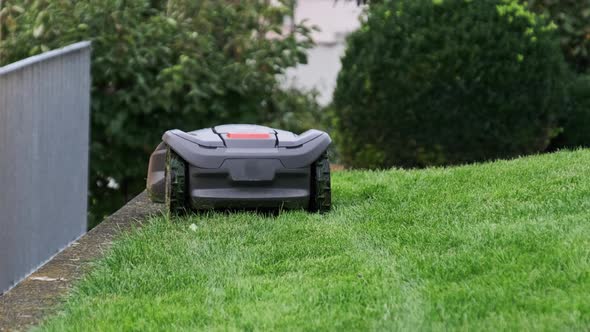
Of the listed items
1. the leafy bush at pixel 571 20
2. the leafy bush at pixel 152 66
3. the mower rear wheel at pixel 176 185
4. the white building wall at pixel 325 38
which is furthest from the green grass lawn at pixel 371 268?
the white building wall at pixel 325 38

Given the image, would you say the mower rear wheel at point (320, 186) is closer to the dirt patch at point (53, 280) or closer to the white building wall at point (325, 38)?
the dirt patch at point (53, 280)

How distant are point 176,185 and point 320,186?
0.85 meters

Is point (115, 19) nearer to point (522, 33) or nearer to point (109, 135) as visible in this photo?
point (109, 135)

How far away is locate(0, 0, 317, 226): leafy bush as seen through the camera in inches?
380

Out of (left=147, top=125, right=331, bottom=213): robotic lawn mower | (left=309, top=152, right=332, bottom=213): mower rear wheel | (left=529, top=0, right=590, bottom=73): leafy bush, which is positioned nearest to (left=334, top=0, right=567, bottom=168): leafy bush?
(left=529, top=0, right=590, bottom=73): leafy bush

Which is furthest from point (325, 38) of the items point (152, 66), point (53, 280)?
point (53, 280)

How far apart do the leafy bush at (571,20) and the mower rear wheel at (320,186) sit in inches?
237

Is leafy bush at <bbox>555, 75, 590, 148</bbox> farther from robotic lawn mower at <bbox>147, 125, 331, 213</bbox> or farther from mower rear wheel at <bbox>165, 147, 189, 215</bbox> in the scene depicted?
mower rear wheel at <bbox>165, 147, 189, 215</bbox>

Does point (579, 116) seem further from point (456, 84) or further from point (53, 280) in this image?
point (53, 280)

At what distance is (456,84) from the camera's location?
9.69m

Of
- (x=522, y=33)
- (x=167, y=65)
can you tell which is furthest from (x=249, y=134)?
(x=522, y=33)

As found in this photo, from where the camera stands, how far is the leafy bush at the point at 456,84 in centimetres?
970

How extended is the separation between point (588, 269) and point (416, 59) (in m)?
5.58

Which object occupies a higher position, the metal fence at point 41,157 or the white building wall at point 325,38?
the metal fence at point 41,157
